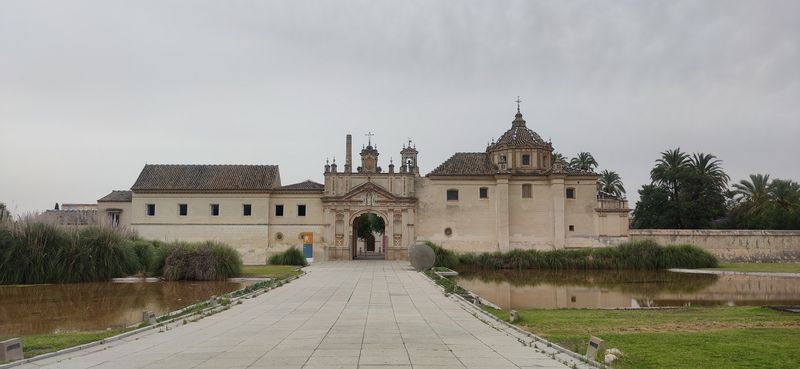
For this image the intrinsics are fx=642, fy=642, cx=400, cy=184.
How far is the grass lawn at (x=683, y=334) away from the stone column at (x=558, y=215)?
2507 cm

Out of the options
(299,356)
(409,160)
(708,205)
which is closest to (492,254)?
(409,160)

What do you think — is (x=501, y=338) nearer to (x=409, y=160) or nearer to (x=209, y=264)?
(x=209, y=264)

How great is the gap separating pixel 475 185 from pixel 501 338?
104 feet

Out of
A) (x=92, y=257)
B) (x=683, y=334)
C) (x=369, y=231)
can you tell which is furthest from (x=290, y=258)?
(x=683, y=334)

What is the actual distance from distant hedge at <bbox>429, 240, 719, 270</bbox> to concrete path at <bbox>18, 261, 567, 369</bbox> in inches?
850

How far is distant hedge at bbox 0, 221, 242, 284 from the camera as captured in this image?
23531 mm

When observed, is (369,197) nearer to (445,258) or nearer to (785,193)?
(445,258)

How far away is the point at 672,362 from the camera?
8.59m

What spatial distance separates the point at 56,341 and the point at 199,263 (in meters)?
15.8

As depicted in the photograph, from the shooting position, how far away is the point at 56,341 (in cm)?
1002

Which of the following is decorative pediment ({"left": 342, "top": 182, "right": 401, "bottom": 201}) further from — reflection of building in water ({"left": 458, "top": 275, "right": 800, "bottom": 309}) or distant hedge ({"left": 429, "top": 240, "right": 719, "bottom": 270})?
reflection of building in water ({"left": 458, "top": 275, "right": 800, "bottom": 309})

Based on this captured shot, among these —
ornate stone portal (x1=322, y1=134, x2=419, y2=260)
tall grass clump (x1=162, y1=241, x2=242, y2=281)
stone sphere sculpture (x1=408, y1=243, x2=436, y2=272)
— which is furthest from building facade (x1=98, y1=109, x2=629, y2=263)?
tall grass clump (x1=162, y1=241, x2=242, y2=281)

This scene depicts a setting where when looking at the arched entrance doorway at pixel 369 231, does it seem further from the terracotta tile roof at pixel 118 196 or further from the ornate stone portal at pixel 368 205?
the terracotta tile roof at pixel 118 196

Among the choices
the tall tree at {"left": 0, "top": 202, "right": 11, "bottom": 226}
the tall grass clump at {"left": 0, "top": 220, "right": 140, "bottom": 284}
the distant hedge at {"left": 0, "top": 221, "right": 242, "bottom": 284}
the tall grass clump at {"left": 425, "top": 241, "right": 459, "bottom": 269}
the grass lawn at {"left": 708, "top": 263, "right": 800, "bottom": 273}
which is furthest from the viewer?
the tall grass clump at {"left": 425, "top": 241, "right": 459, "bottom": 269}
